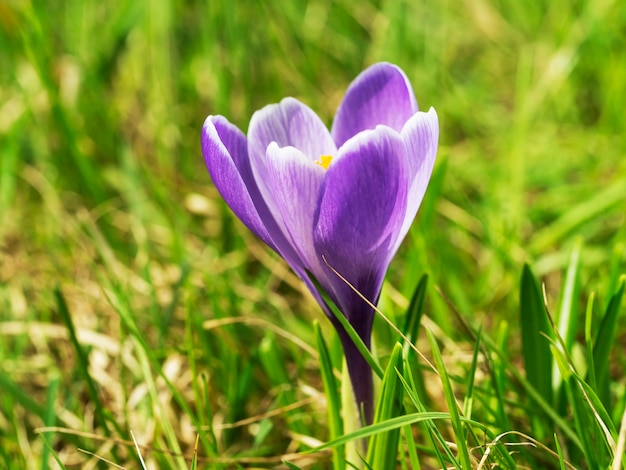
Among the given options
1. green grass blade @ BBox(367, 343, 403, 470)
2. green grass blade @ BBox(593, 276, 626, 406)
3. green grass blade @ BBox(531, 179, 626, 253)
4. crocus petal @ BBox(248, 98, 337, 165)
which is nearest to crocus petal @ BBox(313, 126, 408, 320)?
green grass blade @ BBox(367, 343, 403, 470)

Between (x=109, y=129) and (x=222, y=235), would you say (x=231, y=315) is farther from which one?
(x=109, y=129)

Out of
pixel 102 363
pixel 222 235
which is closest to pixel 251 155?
pixel 102 363

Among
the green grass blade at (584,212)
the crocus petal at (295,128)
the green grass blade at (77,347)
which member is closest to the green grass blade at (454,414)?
the crocus petal at (295,128)

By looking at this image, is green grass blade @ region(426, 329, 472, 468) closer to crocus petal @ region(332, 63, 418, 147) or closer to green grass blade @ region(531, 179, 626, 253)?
crocus petal @ region(332, 63, 418, 147)

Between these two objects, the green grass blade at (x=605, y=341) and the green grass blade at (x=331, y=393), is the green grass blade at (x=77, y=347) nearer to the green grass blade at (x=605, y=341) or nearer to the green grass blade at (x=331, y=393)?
the green grass blade at (x=331, y=393)

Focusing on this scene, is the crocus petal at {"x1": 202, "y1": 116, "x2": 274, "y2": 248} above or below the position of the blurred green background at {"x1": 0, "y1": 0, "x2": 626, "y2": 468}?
above

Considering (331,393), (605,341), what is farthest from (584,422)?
(331,393)
